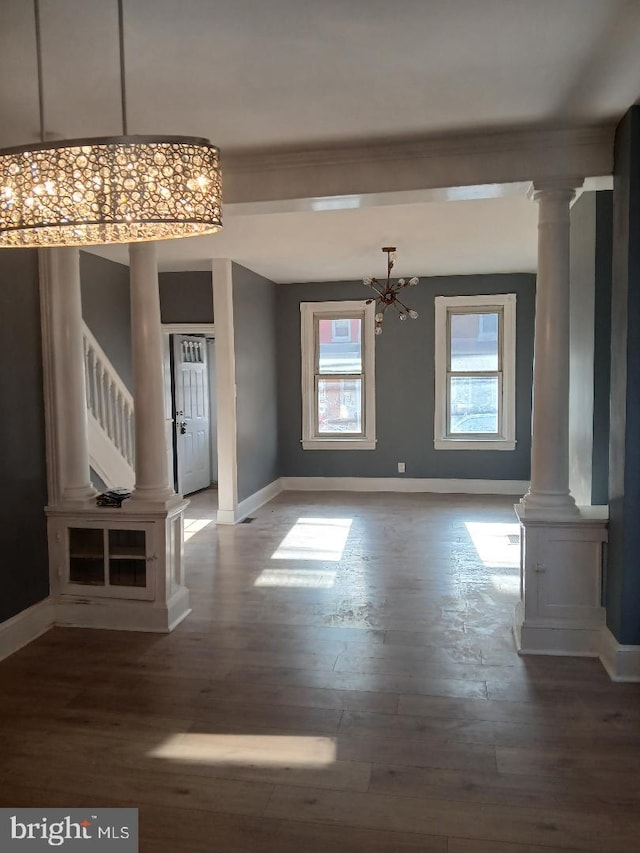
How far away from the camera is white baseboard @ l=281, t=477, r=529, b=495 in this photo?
830 cm

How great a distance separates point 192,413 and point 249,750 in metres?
6.16

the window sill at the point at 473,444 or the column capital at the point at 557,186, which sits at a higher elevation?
the column capital at the point at 557,186

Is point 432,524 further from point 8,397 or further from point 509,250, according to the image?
point 8,397

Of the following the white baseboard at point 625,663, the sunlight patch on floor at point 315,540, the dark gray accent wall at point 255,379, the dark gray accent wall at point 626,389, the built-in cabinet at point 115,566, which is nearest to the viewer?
the dark gray accent wall at point 626,389

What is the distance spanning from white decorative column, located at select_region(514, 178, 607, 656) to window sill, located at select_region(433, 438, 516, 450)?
4.62m

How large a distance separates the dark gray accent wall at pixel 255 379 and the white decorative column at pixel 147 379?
2.78 metres

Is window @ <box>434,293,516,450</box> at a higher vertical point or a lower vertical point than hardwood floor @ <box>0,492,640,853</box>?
higher

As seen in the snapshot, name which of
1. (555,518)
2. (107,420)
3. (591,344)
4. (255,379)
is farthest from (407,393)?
(555,518)

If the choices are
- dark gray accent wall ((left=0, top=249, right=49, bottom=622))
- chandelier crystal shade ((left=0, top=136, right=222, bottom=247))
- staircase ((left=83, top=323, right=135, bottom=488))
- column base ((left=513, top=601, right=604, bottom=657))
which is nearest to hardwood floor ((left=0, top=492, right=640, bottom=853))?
column base ((left=513, top=601, right=604, bottom=657))

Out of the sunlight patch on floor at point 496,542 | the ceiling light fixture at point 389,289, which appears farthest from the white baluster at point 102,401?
the sunlight patch on floor at point 496,542

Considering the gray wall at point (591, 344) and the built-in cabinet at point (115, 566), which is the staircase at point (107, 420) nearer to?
the built-in cabinet at point (115, 566)

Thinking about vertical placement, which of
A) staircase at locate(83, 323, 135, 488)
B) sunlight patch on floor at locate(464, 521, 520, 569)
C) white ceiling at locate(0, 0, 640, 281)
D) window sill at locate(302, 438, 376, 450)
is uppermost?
white ceiling at locate(0, 0, 640, 281)

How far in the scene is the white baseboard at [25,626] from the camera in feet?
12.0

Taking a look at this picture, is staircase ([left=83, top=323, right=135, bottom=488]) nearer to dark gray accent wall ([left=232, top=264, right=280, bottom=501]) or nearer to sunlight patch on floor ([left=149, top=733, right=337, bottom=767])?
dark gray accent wall ([left=232, top=264, right=280, bottom=501])
